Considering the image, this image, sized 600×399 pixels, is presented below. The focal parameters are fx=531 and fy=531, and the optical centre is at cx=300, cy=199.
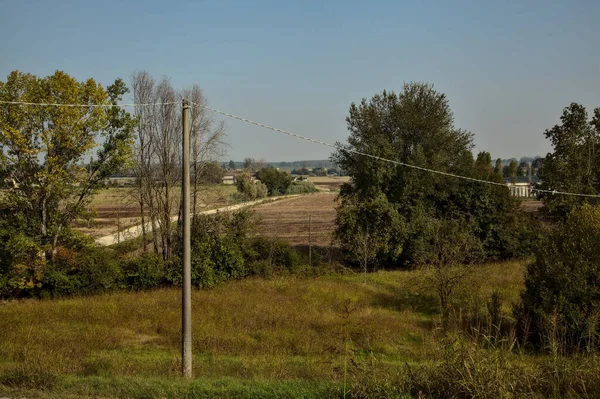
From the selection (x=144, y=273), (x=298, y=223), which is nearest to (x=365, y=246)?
(x=144, y=273)

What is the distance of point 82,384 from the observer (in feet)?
26.6

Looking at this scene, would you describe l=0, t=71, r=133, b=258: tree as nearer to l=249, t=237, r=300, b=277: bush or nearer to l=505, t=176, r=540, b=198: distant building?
l=249, t=237, r=300, b=277: bush

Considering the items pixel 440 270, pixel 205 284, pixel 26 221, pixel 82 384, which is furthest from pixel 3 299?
pixel 440 270

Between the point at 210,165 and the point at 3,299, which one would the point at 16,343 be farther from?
the point at 210,165

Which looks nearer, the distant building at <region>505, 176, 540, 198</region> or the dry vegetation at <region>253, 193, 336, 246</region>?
the distant building at <region>505, 176, 540, 198</region>

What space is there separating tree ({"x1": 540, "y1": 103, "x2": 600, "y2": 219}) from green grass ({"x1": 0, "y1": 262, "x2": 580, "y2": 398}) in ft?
18.8

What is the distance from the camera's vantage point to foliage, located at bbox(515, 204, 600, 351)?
14031 mm

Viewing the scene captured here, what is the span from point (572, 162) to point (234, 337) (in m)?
21.6

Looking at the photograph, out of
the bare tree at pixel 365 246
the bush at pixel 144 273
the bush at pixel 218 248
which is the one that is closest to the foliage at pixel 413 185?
the bare tree at pixel 365 246

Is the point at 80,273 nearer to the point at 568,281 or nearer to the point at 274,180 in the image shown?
the point at 568,281

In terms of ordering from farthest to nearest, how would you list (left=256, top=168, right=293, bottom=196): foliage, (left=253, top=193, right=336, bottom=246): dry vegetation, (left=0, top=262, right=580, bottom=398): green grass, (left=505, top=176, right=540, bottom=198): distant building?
1. (left=256, top=168, right=293, bottom=196): foliage
2. (left=253, top=193, right=336, bottom=246): dry vegetation
3. (left=505, top=176, right=540, bottom=198): distant building
4. (left=0, top=262, right=580, bottom=398): green grass

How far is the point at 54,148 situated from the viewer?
20.3 m

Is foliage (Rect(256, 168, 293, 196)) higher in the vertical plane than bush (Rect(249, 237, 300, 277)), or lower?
higher

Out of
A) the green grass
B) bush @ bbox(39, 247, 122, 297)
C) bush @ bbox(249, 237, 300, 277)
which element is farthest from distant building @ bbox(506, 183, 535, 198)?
bush @ bbox(39, 247, 122, 297)
